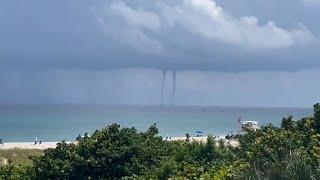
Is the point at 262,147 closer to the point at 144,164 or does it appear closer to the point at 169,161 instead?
the point at 169,161

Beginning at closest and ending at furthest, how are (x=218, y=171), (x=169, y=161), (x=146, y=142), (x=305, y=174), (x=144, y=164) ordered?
(x=305, y=174), (x=218, y=171), (x=169, y=161), (x=144, y=164), (x=146, y=142)

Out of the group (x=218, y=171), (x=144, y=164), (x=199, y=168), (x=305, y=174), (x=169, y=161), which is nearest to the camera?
(x=305, y=174)

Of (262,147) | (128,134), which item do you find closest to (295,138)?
(262,147)

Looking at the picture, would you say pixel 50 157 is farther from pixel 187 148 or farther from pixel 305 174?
pixel 305 174

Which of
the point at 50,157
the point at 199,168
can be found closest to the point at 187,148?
the point at 199,168

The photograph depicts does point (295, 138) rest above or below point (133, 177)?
above

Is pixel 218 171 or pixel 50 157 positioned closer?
pixel 218 171
